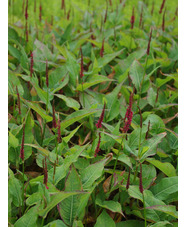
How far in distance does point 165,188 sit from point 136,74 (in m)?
0.79

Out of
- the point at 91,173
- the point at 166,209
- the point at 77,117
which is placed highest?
the point at 77,117

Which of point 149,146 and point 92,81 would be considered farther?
point 92,81

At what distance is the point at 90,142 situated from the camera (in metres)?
1.66

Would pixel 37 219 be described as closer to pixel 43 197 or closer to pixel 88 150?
pixel 43 197

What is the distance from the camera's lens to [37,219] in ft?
3.93

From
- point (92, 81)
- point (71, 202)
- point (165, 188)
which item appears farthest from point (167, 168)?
point (92, 81)

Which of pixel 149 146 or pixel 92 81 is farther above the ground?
pixel 92 81

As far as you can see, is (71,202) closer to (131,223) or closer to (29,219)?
(29,219)

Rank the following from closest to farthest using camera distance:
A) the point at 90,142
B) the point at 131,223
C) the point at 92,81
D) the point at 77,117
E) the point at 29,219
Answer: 1. the point at 29,219
2. the point at 131,223
3. the point at 77,117
4. the point at 90,142
5. the point at 92,81

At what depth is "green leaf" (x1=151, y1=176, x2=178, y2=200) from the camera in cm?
142

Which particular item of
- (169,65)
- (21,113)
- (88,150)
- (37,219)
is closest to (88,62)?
(169,65)

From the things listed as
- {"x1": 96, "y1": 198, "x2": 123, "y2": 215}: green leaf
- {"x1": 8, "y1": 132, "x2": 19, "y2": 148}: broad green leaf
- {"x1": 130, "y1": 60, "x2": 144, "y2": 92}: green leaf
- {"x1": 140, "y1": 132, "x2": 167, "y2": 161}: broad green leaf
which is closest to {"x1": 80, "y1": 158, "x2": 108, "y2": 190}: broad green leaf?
{"x1": 96, "y1": 198, "x2": 123, "y2": 215}: green leaf

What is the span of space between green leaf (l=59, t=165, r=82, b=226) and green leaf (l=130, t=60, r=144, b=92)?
0.88m
